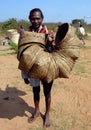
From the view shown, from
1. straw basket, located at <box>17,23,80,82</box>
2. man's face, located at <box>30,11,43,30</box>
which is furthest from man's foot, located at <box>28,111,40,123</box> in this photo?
man's face, located at <box>30,11,43,30</box>

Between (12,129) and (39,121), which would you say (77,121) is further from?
(12,129)

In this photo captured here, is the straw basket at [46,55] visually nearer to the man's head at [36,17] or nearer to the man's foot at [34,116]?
the man's head at [36,17]

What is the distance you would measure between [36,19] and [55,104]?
1860mm

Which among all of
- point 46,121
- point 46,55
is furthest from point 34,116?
point 46,55

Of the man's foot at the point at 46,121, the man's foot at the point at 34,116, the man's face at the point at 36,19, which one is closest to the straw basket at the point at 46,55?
the man's face at the point at 36,19

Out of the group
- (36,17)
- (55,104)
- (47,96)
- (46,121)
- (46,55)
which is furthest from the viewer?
(55,104)

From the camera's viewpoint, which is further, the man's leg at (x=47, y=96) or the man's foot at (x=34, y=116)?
the man's foot at (x=34, y=116)

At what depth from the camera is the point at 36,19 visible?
4004 millimetres

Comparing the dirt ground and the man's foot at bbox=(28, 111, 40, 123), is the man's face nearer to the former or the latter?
the man's foot at bbox=(28, 111, 40, 123)

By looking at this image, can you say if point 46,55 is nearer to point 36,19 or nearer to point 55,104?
point 36,19

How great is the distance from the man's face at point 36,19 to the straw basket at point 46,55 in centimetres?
23

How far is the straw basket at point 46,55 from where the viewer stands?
3650mm

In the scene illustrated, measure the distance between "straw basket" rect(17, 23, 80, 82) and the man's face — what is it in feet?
0.76

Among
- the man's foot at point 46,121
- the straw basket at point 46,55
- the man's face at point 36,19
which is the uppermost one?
the man's face at point 36,19
